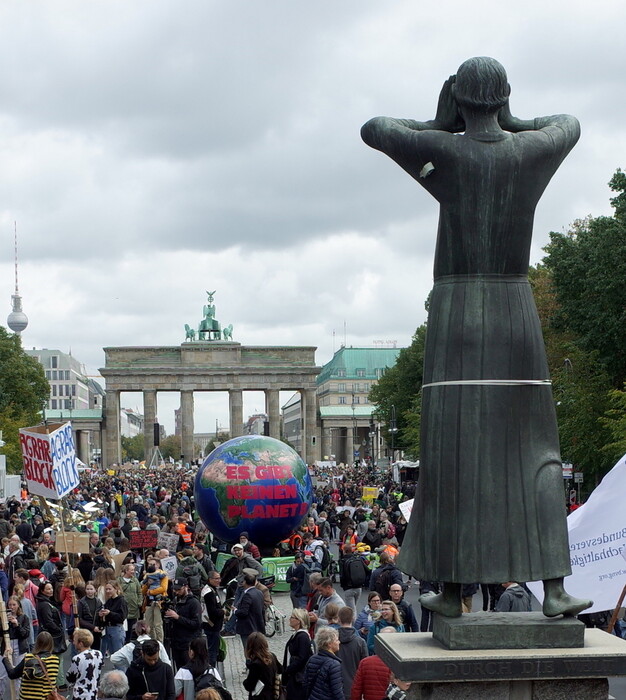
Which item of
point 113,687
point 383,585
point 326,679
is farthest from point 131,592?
point 326,679

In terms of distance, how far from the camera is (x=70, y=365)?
192875 millimetres

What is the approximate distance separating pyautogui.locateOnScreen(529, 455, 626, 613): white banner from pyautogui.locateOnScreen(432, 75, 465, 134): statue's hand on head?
3575 mm

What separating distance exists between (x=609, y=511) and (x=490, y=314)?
3.42 metres

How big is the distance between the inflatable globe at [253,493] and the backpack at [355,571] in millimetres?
6708

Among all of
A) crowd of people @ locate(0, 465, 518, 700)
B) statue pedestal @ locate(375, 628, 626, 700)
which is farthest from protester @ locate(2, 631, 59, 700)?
statue pedestal @ locate(375, 628, 626, 700)

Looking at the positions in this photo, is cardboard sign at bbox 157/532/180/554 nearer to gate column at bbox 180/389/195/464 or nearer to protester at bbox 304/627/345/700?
protester at bbox 304/627/345/700

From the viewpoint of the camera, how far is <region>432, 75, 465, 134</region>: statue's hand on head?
6.04 meters

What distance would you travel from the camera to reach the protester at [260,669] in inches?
398

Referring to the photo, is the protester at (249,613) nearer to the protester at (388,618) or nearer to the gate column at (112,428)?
the protester at (388,618)

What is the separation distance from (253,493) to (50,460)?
7415 mm

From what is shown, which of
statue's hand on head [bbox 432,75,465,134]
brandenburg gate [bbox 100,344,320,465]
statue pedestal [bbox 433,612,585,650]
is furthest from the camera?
brandenburg gate [bbox 100,344,320,465]

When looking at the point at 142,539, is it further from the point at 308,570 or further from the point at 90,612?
the point at 90,612

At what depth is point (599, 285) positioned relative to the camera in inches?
1494

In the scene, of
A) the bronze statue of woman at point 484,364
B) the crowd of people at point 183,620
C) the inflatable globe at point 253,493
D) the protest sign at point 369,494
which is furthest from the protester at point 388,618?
the protest sign at point 369,494
